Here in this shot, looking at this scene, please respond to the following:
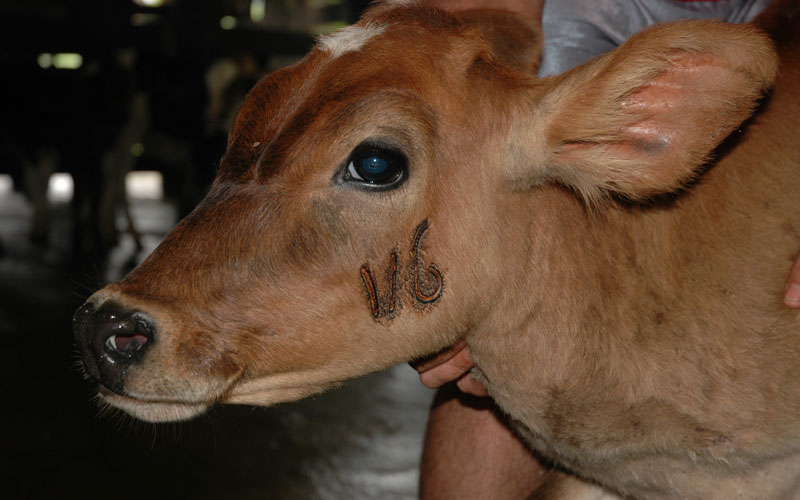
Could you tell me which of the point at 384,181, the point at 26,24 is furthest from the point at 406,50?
the point at 26,24

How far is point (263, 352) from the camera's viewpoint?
6.33 ft

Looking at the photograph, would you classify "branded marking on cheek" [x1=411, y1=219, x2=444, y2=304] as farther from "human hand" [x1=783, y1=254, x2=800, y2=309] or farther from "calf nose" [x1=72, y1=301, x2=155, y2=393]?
"human hand" [x1=783, y1=254, x2=800, y2=309]

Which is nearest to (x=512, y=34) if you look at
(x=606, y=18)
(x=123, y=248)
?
(x=606, y=18)

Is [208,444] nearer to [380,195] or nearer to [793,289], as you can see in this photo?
[380,195]

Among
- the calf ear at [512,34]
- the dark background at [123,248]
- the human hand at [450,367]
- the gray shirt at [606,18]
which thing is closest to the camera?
the human hand at [450,367]

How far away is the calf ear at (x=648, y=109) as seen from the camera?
1853 millimetres

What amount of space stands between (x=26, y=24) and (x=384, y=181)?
14.8 metres

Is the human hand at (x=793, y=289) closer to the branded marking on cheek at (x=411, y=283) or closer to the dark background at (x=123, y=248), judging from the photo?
the branded marking on cheek at (x=411, y=283)

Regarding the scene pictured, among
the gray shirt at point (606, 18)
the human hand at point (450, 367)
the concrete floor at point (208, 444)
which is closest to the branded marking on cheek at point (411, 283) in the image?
the human hand at point (450, 367)

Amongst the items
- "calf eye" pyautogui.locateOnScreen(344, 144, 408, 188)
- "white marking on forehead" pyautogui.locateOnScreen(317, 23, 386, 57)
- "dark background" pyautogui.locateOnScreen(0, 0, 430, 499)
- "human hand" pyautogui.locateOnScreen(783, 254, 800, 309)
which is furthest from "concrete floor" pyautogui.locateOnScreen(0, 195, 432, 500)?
"human hand" pyautogui.locateOnScreen(783, 254, 800, 309)

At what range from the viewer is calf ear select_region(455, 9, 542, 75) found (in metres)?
2.57

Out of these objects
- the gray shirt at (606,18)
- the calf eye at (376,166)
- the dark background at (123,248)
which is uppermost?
the calf eye at (376,166)

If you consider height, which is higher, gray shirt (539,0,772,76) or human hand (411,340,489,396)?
gray shirt (539,0,772,76)

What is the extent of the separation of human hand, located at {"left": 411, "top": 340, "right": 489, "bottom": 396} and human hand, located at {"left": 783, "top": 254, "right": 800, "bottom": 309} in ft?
2.64
